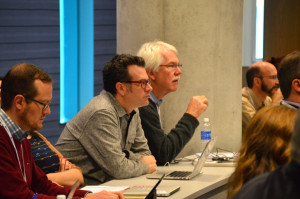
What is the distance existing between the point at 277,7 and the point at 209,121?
3.60m

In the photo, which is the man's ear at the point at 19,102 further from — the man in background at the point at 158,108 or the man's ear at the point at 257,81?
the man's ear at the point at 257,81

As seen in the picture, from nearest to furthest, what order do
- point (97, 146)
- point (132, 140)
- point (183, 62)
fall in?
point (97, 146) < point (132, 140) < point (183, 62)

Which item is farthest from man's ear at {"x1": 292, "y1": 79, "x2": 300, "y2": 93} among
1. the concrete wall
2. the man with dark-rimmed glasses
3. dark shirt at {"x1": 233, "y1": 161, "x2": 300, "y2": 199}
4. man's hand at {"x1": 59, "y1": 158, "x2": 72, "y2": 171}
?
dark shirt at {"x1": 233, "y1": 161, "x2": 300, "y2": 199}

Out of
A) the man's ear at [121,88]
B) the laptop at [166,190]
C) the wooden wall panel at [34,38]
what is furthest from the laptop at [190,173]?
the wooden wall panel at [34,38]

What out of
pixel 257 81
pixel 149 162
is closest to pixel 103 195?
pixel 149 162

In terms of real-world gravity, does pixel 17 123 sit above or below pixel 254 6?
below

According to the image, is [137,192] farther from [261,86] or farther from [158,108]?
[261,86]

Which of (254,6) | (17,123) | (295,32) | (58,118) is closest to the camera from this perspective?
(17,123)

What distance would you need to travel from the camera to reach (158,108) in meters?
3.73

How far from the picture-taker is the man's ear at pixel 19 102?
2.34 metres

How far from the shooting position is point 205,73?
4.19 metres

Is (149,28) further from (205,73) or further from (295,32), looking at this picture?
(295,32)

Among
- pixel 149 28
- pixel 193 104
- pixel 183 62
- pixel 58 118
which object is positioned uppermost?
pixel 149 28

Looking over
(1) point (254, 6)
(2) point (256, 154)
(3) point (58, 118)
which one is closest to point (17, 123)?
(2) point (256, 154)
